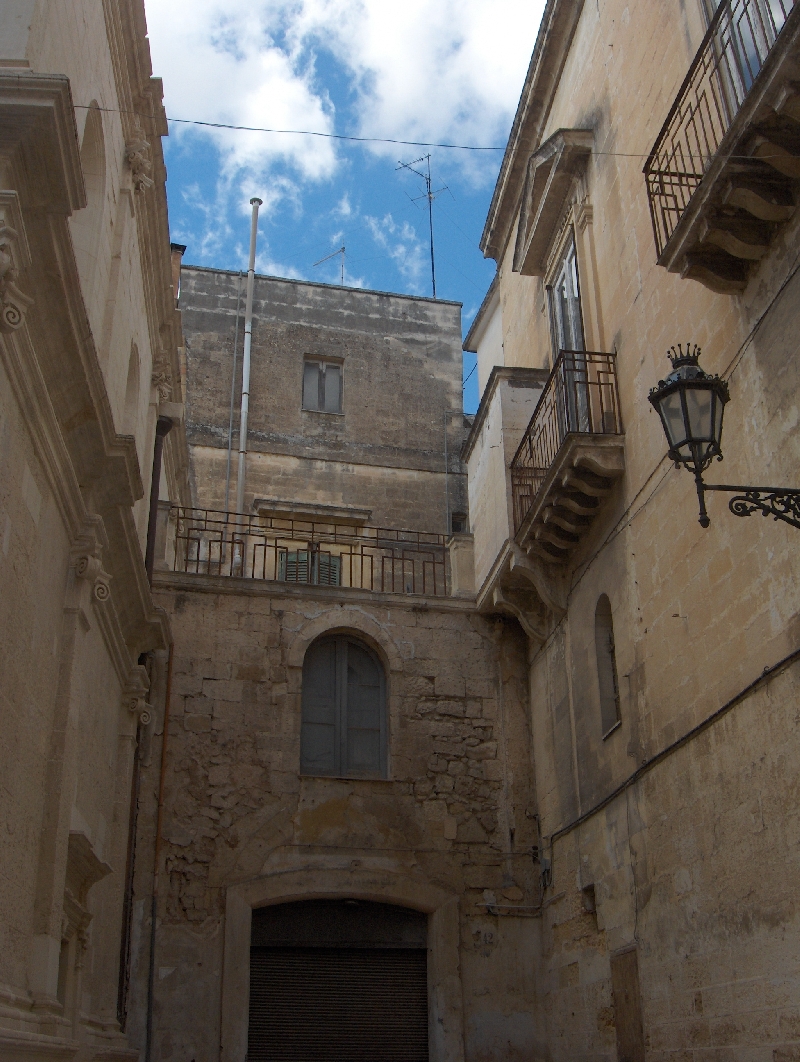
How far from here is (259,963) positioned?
1107 cm

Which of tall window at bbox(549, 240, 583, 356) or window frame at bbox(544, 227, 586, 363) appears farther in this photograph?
tall window at bbox(549, 240, 583, 356)

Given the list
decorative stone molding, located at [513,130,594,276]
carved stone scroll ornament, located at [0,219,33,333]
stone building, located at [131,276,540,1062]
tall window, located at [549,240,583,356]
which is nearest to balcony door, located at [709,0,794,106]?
decorative stone molding, located at [513,130,594,276]

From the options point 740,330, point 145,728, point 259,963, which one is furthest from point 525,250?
point 259,963

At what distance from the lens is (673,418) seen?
18.5 ft

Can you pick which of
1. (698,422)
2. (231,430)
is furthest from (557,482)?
(231,430)

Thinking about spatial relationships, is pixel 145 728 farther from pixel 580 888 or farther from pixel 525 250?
pixel 525 250

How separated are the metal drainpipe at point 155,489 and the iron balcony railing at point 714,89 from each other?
607 centimetres

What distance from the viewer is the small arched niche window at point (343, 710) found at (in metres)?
12.0

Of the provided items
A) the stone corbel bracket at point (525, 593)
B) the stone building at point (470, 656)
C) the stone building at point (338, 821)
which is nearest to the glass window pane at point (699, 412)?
the stone building at point (470, 656)

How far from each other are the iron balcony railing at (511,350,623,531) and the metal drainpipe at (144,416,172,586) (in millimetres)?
3834

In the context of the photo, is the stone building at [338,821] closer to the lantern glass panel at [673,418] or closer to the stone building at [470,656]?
the stone building at [470,656]

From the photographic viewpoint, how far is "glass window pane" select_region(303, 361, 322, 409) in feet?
63.1

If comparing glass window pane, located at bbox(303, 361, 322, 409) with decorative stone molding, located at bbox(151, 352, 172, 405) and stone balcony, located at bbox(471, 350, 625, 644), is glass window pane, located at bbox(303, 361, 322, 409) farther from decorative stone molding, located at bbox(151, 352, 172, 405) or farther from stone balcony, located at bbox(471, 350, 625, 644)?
stone balcony, located at bbox(471, 350, 625, 644)

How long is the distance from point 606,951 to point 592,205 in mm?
6987
